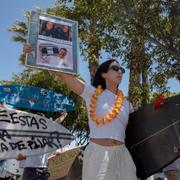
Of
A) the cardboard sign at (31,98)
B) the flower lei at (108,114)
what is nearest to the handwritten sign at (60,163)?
the cardboard sign at (31,98)

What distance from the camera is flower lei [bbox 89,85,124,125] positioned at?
3.97m

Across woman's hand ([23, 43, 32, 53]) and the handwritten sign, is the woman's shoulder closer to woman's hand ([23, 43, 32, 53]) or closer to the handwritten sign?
woman's hand ([23, 43, 32, 53])

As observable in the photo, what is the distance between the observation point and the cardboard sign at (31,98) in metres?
8.04

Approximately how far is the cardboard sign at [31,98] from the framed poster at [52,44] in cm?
354

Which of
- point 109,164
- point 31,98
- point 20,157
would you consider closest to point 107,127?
point 109,164

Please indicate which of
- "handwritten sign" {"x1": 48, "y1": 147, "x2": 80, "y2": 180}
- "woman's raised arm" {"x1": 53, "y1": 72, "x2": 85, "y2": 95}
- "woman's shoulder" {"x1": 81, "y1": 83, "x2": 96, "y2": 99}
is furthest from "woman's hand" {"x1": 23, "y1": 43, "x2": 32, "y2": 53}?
"handwritten sign" {"x1": 48, "y1": 147, "x2": 80, "y2": 180}

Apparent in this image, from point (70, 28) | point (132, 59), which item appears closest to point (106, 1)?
point (132, 59)

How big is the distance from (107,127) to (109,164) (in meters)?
0.31

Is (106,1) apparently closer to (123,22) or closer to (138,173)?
(123,22)

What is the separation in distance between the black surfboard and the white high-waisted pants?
0.24 meters

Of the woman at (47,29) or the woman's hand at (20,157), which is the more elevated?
the woman at (47,29)

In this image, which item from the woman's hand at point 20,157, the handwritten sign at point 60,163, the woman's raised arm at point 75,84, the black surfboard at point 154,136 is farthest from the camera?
the handwritten sign at point 60,163

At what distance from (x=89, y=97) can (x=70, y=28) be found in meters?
0.82

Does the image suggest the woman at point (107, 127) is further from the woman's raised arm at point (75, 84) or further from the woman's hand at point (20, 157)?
the woman's hand at point (20, 157)
